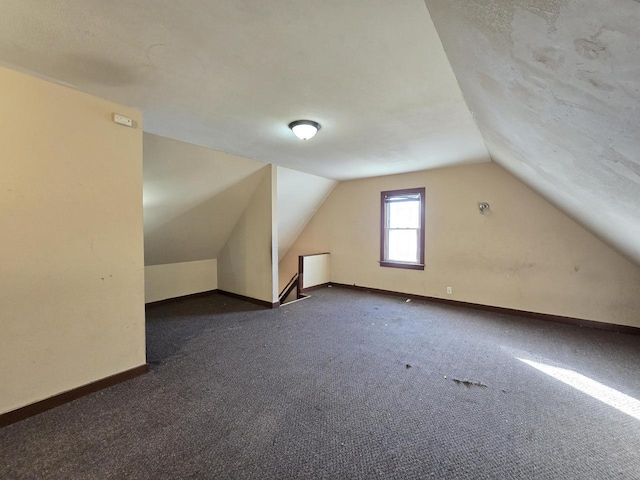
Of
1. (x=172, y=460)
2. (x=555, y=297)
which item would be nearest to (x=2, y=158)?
(x=172, y=460)

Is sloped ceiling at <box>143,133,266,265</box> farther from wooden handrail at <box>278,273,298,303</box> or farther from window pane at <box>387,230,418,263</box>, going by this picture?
window pane at <box>387,230,418,263</box>

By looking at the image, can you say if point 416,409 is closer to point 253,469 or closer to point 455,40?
point 253,469

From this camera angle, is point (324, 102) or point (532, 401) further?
point (324, 102)

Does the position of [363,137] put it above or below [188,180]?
above

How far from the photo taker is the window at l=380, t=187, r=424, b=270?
4805 mm

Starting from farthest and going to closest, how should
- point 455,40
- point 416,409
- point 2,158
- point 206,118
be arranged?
point 206,118, point 416,409, point 2,158, point 455,40

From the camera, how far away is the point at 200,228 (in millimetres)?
4504

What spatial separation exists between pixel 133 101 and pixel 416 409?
3.25 metres

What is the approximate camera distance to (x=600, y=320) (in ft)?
11.3

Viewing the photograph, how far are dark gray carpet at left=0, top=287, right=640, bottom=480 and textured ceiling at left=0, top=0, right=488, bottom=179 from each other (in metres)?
2.32

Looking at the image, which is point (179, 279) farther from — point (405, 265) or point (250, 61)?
point (250, 61)

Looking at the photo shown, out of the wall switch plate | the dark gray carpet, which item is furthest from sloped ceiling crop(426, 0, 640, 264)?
the wall switch plate

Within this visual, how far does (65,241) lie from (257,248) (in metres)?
2.59

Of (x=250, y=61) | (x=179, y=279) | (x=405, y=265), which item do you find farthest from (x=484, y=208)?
(x=179, y=279)
